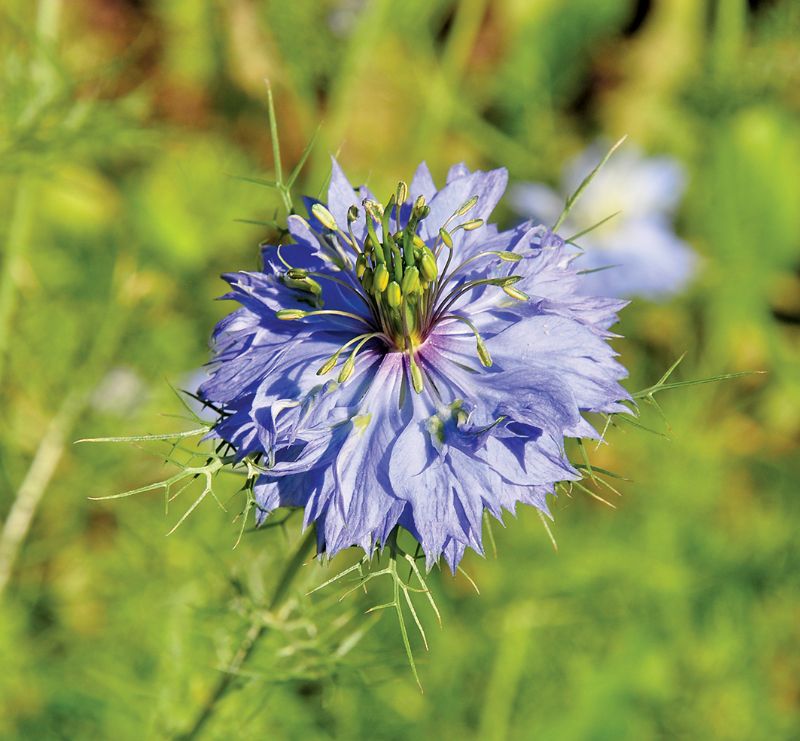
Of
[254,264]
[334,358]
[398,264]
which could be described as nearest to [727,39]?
[254,264]

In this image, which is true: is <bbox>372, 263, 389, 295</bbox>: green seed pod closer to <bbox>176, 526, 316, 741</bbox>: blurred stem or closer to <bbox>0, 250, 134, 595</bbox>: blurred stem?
<bbox>176, 526, 316, 741</bbox>: blurred stem

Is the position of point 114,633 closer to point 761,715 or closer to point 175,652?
point 175,652

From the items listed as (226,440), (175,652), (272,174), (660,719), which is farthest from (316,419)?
(272,174)

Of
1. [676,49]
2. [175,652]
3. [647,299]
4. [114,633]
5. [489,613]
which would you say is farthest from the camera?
[676,49]

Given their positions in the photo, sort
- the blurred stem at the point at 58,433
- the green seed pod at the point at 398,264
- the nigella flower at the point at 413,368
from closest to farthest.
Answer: the nigella flower at the point at 413,368 → the green seed pod at the point at 398,264 → the blurred stem at the point at 58,433

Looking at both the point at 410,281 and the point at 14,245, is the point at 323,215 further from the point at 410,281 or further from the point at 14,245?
the point at 14,245

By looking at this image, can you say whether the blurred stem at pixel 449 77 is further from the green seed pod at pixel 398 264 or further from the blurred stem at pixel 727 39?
the green seed pod at pixel 398 264

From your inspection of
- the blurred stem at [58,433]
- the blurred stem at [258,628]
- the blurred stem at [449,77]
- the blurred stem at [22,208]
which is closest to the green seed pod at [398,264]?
the blurred stem at [258,628]
